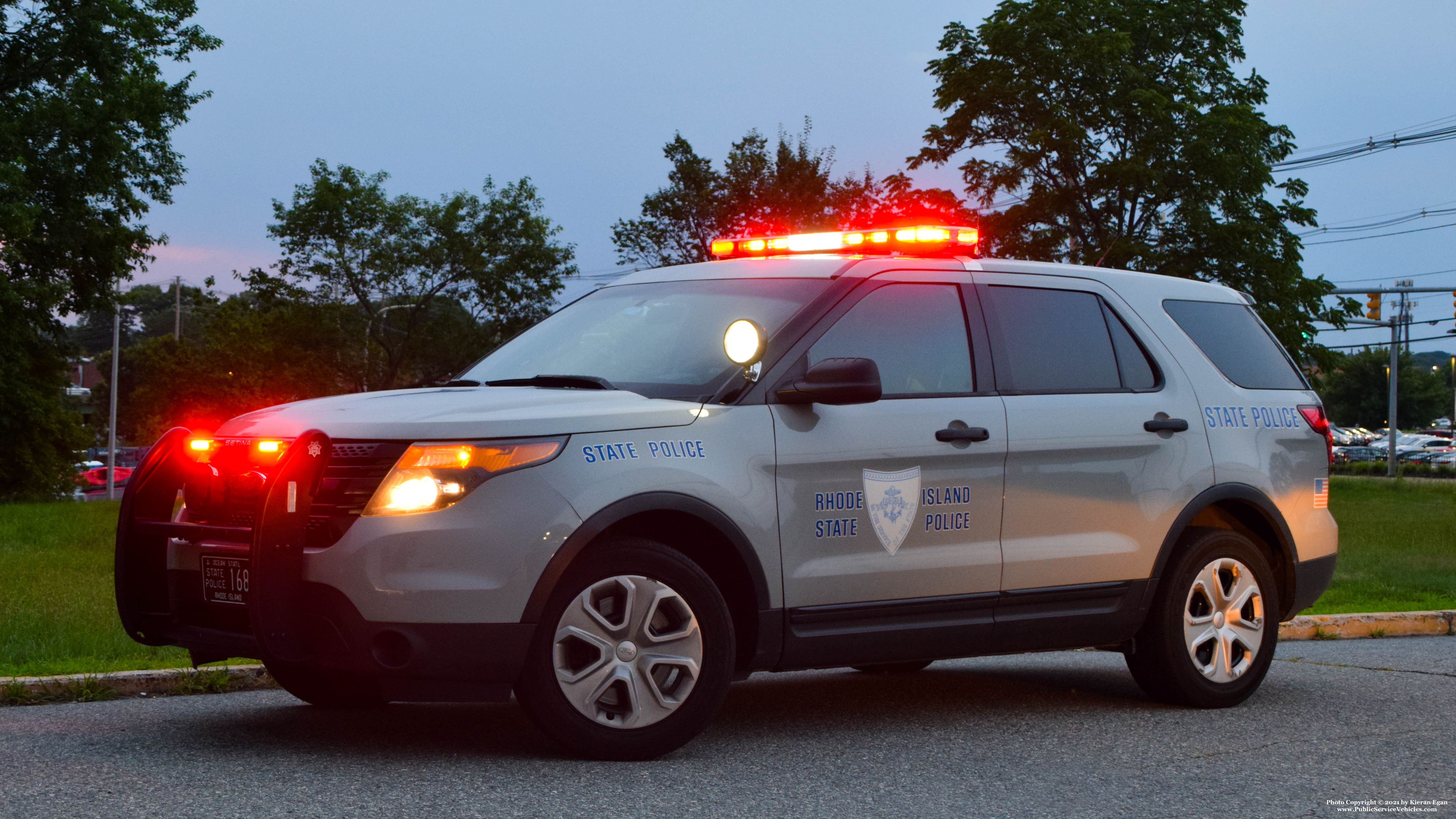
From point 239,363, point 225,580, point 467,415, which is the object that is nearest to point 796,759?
point 467,415

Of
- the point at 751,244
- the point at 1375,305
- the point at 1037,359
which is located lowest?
the point at 1037,359

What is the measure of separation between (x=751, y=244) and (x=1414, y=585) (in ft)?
30.7

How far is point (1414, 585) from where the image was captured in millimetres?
13977

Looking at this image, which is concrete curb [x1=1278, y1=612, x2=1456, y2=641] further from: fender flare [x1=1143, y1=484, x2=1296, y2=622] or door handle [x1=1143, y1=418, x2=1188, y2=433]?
door handle [x1=1143, y1=418, x2=1188, y2=433]

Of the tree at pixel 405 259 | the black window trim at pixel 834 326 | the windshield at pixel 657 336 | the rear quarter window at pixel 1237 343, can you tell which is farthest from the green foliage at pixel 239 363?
the black window trim at pixel 834 326

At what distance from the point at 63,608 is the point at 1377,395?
11906 centimetres

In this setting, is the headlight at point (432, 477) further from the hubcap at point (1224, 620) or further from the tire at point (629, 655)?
the hubcap at point (1224, 620)

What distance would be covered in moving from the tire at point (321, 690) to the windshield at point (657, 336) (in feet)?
4.40

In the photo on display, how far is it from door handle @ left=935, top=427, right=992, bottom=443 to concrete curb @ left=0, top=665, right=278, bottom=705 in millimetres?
3384

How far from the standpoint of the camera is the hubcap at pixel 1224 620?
708cm

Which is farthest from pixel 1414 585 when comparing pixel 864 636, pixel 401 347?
pixel 401 347

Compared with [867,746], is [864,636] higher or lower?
higher

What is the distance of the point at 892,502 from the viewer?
6047mm

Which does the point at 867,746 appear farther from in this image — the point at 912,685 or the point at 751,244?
the point at 751,244
